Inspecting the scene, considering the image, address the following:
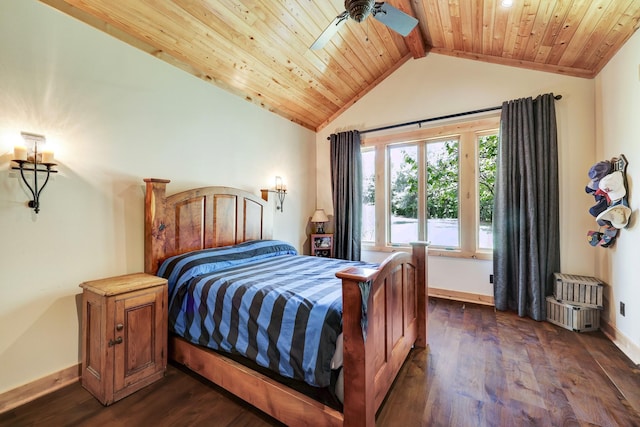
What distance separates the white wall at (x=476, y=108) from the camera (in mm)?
2963

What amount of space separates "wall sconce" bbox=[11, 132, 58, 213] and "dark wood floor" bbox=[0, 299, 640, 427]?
1.39 metres

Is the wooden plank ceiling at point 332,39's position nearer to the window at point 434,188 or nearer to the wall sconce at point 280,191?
the window at point 434,188

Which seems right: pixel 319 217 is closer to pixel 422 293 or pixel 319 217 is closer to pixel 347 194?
pixel 347 194

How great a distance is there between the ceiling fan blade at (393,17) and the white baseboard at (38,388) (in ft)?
11.4

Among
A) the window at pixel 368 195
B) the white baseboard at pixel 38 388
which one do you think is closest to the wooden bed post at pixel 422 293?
the window at pixel 368 195

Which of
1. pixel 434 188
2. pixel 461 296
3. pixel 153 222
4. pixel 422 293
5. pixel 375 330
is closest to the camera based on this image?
pixel 375 330

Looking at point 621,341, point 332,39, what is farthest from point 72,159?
→ point 621,341

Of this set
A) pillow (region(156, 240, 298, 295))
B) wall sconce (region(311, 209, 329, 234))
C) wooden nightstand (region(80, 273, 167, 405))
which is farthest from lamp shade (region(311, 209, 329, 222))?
wooden nightstand (region(80, 273, 167, 405))

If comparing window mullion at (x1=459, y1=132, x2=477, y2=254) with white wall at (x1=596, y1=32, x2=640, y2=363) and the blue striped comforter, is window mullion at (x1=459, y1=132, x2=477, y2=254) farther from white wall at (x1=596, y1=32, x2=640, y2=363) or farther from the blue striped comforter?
the blue striped comforter

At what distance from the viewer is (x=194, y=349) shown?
1.96 meters

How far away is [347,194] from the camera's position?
14.2ft

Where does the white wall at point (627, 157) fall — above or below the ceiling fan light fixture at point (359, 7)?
below

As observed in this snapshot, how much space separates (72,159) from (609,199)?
4610 millimetres

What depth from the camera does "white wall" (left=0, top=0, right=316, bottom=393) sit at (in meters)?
1.71
